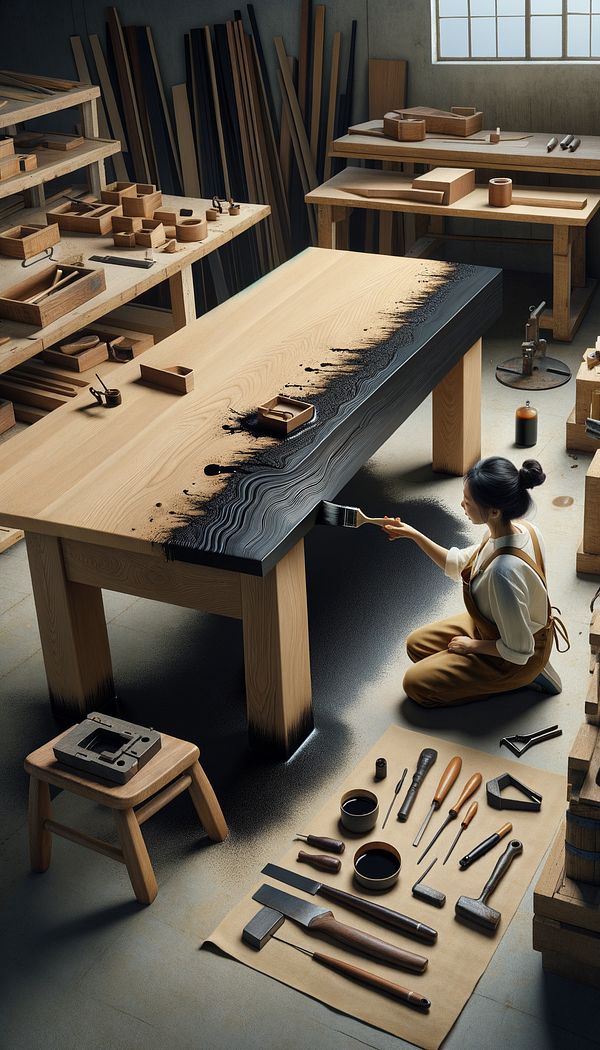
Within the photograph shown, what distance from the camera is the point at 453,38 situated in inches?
318

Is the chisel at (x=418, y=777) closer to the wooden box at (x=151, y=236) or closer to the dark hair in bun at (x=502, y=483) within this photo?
the dark hair in bun at (x=502, y=483)

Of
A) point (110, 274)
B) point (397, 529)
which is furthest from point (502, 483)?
point (110, 274)

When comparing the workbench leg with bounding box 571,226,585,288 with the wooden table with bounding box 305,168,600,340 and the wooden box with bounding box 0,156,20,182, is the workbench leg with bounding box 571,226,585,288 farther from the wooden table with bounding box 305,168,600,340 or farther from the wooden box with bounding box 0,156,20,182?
the wooden box with bounding box 0,156,20,182

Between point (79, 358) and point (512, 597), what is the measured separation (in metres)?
3.23

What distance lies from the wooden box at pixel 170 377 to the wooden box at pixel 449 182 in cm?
315

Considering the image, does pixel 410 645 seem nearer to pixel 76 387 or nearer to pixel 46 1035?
pixel 46 1035

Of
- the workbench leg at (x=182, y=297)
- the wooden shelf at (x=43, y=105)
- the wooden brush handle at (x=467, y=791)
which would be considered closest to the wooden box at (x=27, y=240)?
the wooden shelf at (x=43, y=105)

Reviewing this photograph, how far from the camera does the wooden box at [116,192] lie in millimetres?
7016

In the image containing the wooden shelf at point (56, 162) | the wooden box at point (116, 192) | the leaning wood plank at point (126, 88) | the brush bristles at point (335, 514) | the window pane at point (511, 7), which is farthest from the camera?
the leaning wood plank at point (126, 88)

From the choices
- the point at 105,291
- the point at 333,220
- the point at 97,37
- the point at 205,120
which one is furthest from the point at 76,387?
the point at 97,37

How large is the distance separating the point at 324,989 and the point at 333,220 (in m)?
5.57

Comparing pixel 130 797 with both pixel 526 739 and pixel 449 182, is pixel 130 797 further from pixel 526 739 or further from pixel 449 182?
pixel 449 182

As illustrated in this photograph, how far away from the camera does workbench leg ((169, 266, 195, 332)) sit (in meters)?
6.51

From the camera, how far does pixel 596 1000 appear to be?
10.3 ft
